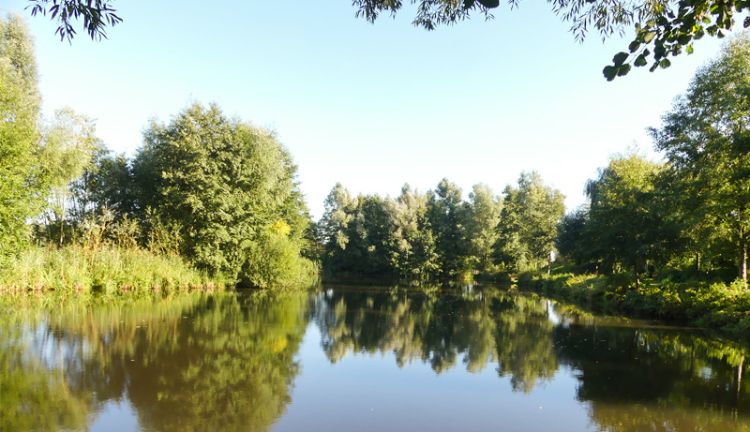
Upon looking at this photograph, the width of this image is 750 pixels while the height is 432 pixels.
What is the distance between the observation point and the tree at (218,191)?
24859 mm

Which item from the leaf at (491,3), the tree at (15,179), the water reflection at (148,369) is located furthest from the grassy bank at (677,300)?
the tree at (15,179)

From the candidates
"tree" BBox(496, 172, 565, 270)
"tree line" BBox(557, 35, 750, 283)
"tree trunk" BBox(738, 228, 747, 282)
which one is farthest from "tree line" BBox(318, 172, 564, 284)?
"tree trunk" BBox(738, 228, 747, 282)

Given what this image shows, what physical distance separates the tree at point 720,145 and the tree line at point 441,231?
2642 cm

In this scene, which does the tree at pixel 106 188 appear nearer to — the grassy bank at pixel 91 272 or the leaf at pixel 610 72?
the grassy bank at pixel 91 272

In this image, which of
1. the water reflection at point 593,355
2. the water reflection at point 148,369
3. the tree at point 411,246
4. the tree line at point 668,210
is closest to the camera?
the water reflection at point 148,369

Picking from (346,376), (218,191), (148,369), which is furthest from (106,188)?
(346,376)

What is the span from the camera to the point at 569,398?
7.46m

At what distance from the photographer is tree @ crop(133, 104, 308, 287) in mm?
24859

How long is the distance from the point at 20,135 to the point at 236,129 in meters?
12.4

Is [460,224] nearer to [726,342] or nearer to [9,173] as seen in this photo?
[726,342]

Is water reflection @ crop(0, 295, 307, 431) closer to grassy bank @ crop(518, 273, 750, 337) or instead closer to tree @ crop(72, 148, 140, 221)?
Result: grassy bank @ crop(518, 273, 750, 337)

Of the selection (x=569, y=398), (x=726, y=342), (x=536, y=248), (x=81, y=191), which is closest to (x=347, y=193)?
(x=536, y=248)

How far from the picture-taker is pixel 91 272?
1856 cm

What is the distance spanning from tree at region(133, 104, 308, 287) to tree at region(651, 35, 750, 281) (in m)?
20.0
